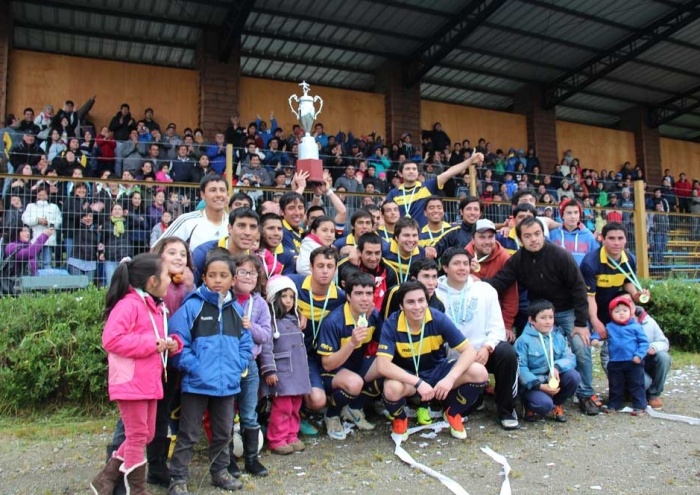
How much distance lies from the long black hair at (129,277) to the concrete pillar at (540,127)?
697 inches

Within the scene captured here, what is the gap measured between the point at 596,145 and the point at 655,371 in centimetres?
1766

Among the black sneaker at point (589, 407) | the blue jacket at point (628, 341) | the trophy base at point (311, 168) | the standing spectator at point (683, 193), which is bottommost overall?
the black sneaker at point (589, 407)

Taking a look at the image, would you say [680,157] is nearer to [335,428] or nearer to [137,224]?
[137,224]

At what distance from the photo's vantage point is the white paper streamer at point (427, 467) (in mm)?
3659

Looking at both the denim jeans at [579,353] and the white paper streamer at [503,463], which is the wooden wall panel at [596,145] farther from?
the white paper streamer at [503,463]

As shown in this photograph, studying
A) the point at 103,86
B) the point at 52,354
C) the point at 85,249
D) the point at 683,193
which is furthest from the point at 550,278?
the point at 683,193

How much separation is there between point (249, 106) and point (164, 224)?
7.93 metres

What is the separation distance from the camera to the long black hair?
3547mm

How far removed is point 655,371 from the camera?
18.2ft

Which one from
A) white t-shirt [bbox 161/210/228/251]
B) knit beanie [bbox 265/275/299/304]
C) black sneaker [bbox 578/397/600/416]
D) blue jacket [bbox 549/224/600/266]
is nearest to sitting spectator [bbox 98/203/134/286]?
white t-shirt [bbox 161/210/228/251]

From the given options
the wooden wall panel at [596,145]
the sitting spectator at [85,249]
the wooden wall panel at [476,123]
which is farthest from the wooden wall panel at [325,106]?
the sitting spectator at [85,249]

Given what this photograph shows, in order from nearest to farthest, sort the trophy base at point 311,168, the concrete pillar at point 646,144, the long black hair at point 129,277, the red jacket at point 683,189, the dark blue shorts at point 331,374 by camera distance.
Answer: the long black hair at point 129,277
the dark blue shorts at point 331,374
the trophy base at point 311,168
the red jacket at point 683,189
the concrete pillar at point 646,144

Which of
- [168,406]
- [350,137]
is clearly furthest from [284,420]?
[350,137]

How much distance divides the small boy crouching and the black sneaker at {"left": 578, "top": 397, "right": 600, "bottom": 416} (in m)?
0.24
